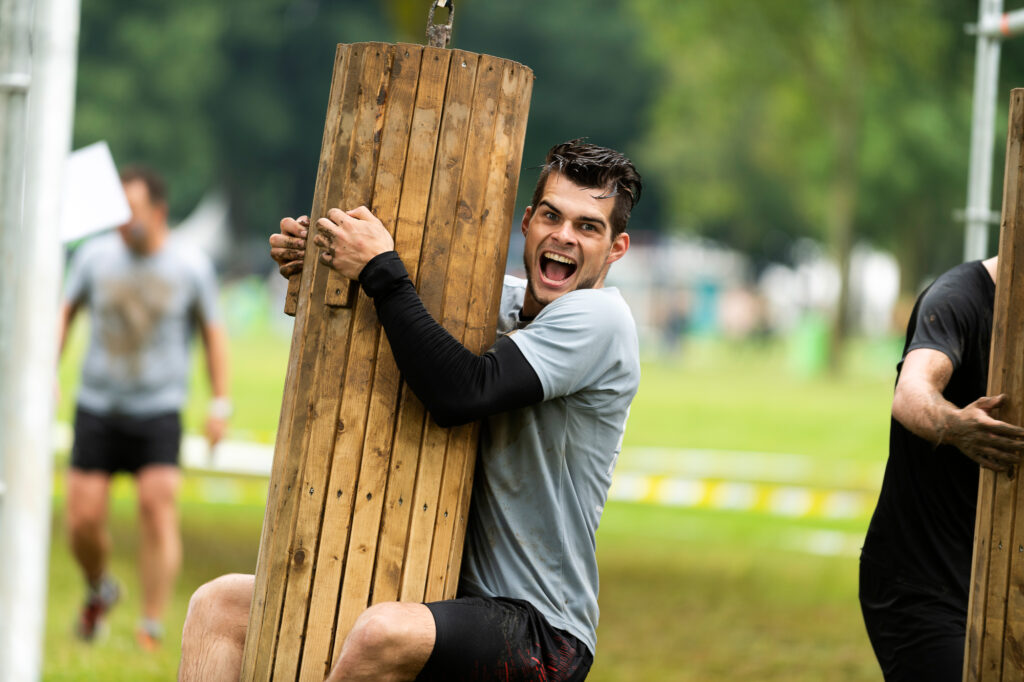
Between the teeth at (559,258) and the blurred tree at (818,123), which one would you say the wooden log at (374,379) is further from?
the blurred tree at (818,123)

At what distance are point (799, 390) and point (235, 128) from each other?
34664 mm

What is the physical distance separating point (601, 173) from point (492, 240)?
34 cm

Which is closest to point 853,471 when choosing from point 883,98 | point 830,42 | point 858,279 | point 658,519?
point 658,519

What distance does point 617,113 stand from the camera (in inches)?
2479

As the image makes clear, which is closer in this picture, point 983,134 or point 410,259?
point 410,259

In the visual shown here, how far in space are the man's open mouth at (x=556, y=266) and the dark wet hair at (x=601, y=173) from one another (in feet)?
0.46

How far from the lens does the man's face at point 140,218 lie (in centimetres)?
760

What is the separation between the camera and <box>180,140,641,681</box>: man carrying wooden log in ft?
10.4

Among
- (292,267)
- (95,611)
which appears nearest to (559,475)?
(292,267)

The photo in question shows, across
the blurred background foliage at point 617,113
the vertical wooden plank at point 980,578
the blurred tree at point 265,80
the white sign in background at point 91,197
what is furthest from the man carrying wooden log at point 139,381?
the blurred tree at point 265,80

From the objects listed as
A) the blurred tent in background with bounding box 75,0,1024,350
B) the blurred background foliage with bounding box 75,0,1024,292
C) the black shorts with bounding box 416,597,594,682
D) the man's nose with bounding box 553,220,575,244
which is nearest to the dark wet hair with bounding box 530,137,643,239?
the man's nose with bounding box 553,220,575,244

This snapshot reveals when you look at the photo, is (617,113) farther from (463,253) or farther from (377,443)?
(377,443)

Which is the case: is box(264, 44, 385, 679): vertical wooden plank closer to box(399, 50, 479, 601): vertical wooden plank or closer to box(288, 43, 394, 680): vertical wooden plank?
box(288, 43, 394, 680): vertical wooden plank

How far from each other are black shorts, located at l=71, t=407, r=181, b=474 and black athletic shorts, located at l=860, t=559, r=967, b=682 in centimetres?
447
